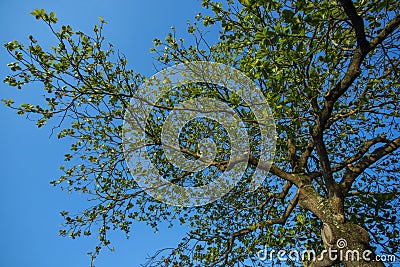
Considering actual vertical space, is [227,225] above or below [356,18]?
below

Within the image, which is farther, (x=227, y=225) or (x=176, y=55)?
(x=227, y=225)

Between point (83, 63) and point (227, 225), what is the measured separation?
8.23 metres

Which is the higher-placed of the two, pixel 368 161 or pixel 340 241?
pixel 368 161

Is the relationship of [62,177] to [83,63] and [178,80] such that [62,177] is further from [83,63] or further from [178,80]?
[178,80]

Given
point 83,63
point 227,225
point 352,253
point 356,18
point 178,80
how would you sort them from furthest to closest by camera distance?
point 227,225 → point 178,80 → point 83,63 → point 352,253 → point 356,18

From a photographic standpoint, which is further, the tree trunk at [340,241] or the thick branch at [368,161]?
the thick branch at [368,161]

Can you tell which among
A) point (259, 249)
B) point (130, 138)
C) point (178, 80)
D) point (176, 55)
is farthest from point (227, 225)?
point (176, 55)

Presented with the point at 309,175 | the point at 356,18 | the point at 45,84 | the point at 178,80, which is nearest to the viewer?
the point at 356,18

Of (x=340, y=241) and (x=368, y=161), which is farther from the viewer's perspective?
(x=368, y=161)

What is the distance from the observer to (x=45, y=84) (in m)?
8.01

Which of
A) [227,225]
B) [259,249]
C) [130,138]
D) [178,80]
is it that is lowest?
[259,249]

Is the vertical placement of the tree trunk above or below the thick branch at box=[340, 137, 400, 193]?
below

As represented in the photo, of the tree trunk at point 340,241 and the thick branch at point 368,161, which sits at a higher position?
the thick branch at point 368,161

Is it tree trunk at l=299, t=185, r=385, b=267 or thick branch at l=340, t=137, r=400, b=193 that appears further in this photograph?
thick branch at l=340, t=137, r=400, b=193
